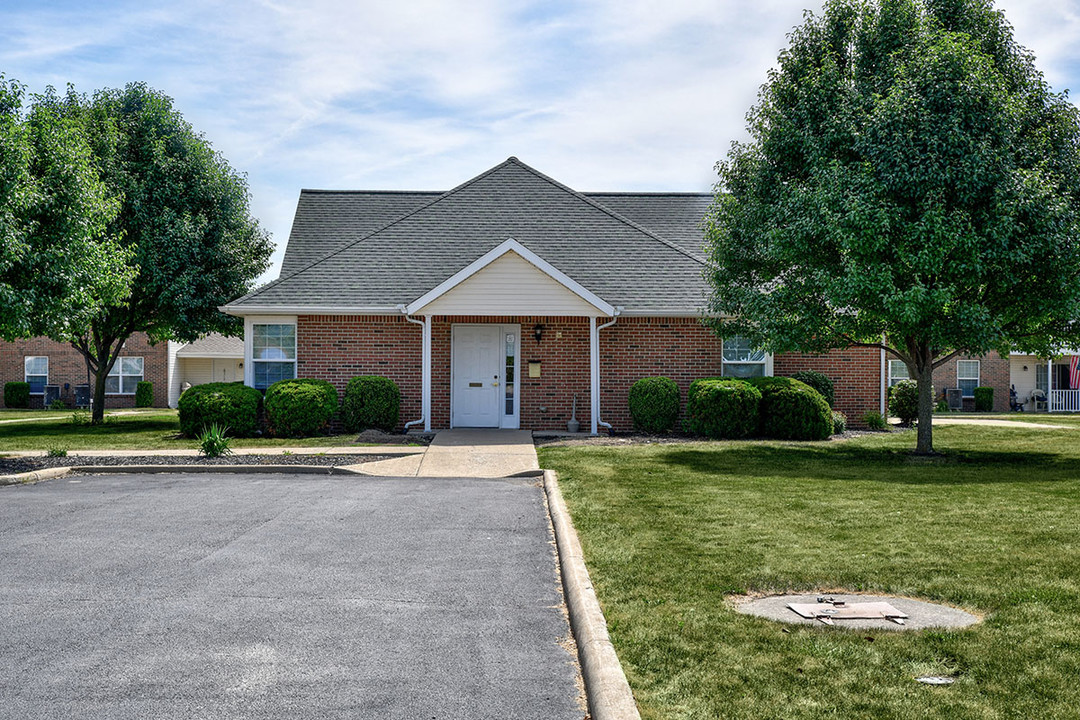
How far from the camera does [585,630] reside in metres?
5.14

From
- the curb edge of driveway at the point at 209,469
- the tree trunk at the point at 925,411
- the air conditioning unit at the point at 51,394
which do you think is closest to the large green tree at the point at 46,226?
the curb edge of driveway at the point at 209,469

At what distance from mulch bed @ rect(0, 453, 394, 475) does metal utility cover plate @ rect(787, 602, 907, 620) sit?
9.74 metres

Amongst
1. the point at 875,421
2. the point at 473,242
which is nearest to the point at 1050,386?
the point at 875,421

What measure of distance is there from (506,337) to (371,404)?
11.5ft

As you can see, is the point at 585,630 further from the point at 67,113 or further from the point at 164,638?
the point at 67,113

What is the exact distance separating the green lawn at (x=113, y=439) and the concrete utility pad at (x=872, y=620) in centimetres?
1222

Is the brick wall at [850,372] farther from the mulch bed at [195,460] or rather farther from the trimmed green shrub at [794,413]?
the mulch bed at [195,460]

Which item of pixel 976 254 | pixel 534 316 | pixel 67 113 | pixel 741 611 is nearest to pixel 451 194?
pixel 534 316

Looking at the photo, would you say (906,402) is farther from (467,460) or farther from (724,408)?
(467,460)

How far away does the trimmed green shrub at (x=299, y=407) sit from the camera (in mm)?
18797

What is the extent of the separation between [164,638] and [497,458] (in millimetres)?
9615

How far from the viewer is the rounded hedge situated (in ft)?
62.7

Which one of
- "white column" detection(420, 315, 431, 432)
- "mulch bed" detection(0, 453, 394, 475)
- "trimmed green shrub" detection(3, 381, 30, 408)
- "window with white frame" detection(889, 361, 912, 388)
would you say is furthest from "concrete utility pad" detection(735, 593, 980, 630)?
"trimmed green shrub" detection(3, 381, 30, 408)

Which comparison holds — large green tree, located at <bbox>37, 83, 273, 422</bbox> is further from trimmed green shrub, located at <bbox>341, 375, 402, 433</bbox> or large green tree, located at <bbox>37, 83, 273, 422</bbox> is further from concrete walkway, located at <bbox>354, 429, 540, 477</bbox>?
concrete walkway, located at <bbox>354, 429, 540, 477</bbox>
